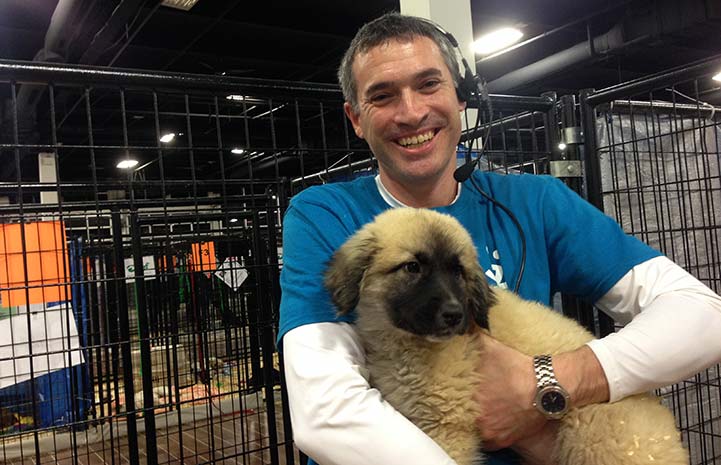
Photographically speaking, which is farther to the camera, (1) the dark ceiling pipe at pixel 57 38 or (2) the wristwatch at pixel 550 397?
(1) the dark ceiling pipe at pixel 57 38

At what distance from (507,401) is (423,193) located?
2.12 ft

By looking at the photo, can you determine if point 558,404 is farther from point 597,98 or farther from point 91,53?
point 91,53

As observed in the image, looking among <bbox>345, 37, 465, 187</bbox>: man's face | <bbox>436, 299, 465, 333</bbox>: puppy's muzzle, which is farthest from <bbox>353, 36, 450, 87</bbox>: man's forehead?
<bbox>436, 299, 465, 333</bbox>: puppy's muzzle

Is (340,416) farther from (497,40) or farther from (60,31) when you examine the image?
(497,40)

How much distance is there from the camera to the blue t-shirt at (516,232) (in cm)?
149

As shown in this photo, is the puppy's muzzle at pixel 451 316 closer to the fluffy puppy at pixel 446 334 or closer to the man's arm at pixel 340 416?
the fluffy puppy at pixel 446 334

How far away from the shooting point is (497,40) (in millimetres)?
7766

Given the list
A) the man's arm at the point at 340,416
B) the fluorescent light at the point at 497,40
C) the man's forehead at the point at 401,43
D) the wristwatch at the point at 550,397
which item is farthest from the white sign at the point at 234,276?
the fluorescent light at the point at 497,40

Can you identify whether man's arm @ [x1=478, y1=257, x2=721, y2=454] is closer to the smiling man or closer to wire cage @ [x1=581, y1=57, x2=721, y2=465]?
the smiling man

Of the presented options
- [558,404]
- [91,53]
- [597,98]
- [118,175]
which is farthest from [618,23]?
[118,175]

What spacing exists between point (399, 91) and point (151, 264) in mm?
4291

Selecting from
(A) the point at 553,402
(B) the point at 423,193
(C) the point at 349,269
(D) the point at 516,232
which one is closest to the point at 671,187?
(D) the point at 516,232

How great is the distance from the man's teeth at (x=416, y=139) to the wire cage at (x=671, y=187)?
1116 mm

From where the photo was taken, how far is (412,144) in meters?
1.61
